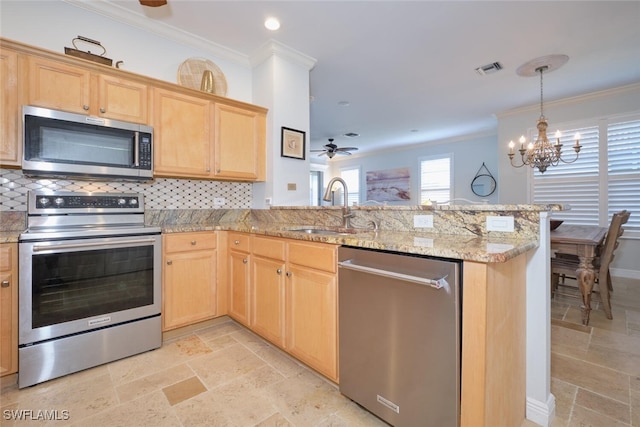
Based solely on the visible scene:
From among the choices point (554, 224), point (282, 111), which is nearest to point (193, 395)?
point (282, 111)

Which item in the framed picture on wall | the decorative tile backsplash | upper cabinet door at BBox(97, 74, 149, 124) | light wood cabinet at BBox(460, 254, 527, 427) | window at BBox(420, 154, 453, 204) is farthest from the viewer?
window at BBox(420, 154, 453, 204)

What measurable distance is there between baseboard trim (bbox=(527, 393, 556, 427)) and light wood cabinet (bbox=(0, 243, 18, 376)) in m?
2.86

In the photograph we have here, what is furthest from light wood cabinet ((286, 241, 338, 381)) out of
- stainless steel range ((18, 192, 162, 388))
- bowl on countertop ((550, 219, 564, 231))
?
bowl on countertop ((550, 219, 564, 231))

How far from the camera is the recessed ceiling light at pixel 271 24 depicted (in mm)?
2471

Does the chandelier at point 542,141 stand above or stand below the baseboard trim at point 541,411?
above

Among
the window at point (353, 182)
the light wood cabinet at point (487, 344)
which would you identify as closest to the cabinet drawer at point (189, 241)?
the light wood cabinet at point (487, 344)

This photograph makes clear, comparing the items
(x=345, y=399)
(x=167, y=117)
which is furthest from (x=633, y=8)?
(x=167, y=117)

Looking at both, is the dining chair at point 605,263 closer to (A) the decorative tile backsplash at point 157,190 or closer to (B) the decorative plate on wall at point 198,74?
(A) the decorative tile backsplash at point 157,190

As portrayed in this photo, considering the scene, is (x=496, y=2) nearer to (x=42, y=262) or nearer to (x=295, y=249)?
(x=295, y=249)

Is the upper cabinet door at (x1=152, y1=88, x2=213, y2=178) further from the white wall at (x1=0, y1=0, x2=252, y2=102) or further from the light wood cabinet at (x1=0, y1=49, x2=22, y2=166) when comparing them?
the light wood cabinet at (x1=0, y1=49, x2=22, y2=166)

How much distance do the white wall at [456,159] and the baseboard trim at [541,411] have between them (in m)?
4.93

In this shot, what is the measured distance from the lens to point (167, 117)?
7.94 ft

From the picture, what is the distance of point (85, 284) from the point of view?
1.87 metres

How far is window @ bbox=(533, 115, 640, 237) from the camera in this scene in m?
3.88
